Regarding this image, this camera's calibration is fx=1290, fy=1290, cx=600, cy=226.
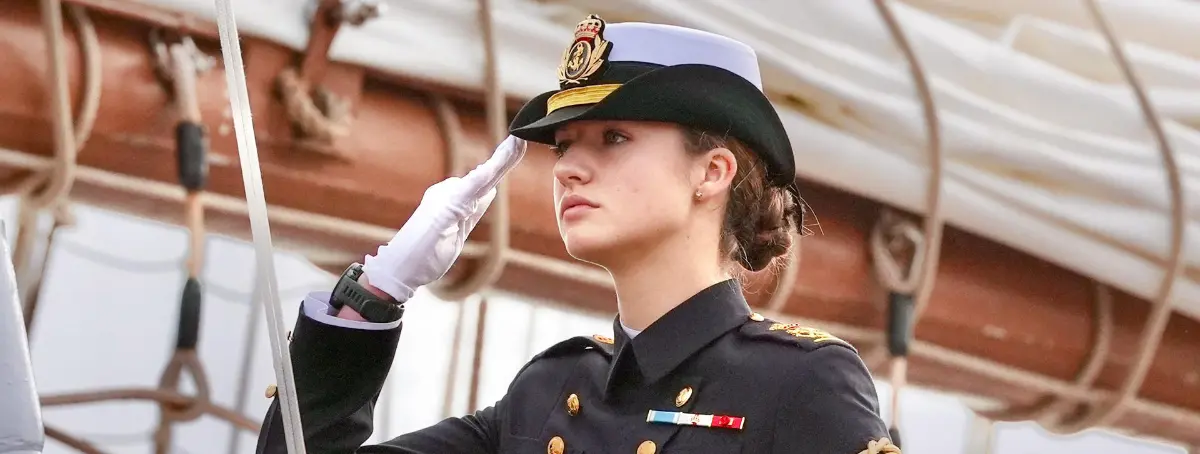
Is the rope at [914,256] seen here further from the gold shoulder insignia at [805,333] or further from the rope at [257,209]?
the rope at [257,209]

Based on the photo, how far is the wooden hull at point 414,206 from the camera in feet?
2.81

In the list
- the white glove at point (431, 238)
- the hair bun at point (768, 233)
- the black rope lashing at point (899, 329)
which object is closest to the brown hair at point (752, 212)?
the hair bun at point (768, 233)

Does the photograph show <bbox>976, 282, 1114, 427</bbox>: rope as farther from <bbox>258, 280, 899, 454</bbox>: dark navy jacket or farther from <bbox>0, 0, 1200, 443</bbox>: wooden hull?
<bbox>258, 280, 899, 454</bbox>: dark navy jacket

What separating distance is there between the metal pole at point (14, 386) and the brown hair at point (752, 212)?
31 centimetres

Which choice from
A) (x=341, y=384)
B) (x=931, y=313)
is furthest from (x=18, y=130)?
(x=931, y=313)

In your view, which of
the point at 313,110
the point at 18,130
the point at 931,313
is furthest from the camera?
the point at 931,313

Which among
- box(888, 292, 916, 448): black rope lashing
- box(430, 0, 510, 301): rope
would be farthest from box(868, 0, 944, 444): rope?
box(430, 0, 510, 301): rope

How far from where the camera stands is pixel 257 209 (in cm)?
47

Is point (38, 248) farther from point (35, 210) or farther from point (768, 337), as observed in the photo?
point (768, 337)

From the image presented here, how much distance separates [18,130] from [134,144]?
74mm

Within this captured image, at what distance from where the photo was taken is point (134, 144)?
2.83 feet

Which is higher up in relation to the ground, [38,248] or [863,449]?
[38,248]

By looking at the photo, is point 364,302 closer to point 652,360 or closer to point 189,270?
Result: point 652,360

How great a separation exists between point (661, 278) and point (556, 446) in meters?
0.09
